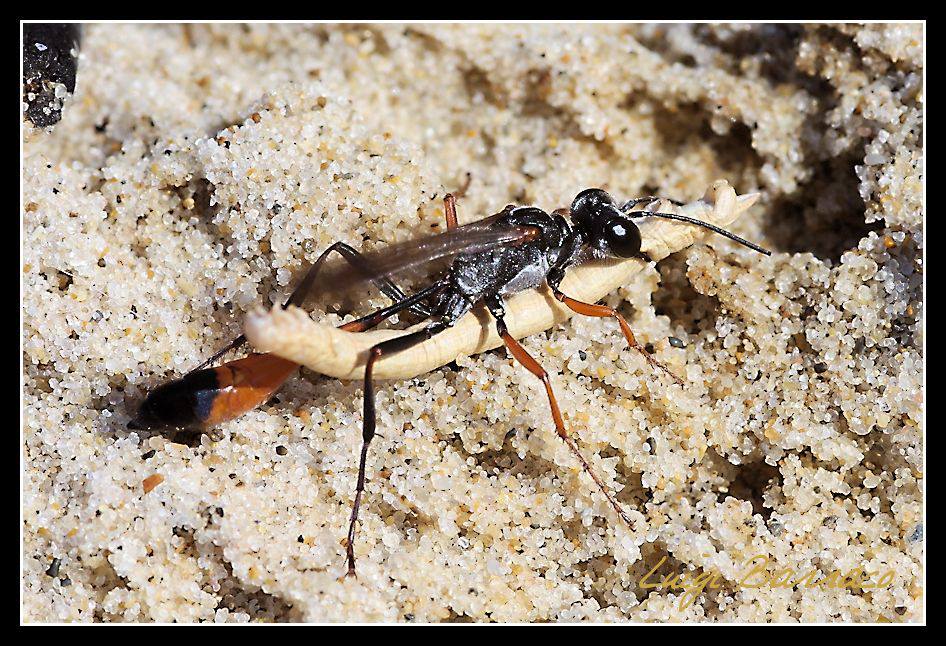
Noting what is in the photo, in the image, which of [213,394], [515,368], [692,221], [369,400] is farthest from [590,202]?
[213,394]

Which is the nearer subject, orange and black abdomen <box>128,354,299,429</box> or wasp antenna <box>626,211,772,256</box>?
orange and black abdomen <box>128,354,299,429</box>

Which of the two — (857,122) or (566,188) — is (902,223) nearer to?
(857,122)

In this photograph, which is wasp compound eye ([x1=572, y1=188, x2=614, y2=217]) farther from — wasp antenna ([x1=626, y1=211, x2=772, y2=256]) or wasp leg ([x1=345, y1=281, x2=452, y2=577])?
wasp leg ([x1=345, y1=281, x2=452, y2=577])

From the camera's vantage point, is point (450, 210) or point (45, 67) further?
point (45, 67)

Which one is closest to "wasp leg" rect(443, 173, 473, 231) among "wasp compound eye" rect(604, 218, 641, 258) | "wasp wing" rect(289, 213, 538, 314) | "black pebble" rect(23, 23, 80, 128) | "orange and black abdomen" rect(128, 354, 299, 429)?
"wasp wing" rect(289, 213, 538, 314)

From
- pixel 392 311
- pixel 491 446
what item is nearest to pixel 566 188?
pixel 392 311

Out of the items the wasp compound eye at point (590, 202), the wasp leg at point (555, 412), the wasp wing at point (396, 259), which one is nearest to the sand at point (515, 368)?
the wasp leg at point (555, 412)

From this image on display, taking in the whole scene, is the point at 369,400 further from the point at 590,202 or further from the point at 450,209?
the point at 590,202
